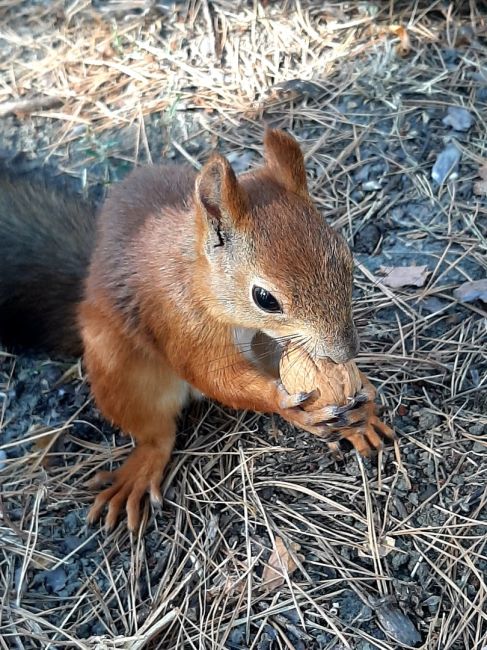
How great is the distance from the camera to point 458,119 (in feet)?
10.9

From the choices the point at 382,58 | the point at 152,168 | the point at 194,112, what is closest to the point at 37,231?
the point at 152,168

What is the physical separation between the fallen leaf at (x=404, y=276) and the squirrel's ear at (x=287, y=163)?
32.7 inches

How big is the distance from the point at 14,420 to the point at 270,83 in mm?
1820

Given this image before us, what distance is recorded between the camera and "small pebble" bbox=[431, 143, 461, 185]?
10.4 ft

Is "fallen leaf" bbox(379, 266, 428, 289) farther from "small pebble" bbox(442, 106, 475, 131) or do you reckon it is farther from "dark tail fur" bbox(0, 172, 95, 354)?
"dark tail fur" bbox(0, 172, 95, 354)

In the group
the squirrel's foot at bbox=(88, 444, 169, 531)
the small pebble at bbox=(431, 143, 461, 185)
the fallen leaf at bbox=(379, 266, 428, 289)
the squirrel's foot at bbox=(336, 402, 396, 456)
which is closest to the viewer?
the squirrel's foot at bbox=(336, 402, 396, 456)

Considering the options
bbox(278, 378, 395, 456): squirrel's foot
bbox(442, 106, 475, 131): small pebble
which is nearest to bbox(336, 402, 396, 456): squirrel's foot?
bbox(278, 378, 395, 456): squirrel's foot

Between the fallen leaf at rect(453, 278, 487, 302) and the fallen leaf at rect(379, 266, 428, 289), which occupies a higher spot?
the fallen leaf at rect(379, 266, 428, 289)

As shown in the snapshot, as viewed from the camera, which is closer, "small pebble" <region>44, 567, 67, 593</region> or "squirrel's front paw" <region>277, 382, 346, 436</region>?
"squirrel's front paw" <region>277, 382, 346, 436</region>

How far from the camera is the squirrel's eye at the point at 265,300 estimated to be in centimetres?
204

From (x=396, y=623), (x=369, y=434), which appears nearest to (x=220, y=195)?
(x=369, y=434)

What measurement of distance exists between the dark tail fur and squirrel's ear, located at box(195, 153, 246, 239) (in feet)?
2.41

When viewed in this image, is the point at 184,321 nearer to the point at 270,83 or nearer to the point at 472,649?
the point at 472,649

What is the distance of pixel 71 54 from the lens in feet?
12.6
